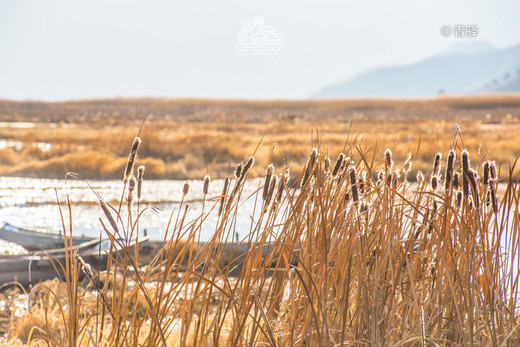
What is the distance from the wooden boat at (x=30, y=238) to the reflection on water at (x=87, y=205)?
683 millimetres

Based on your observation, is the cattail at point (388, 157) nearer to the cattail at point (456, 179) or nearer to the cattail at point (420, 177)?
the cattail at point (420, 177)

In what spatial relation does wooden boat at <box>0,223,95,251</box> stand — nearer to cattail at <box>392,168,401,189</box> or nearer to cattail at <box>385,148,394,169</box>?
cattail at <box>392,168,401,189</box>

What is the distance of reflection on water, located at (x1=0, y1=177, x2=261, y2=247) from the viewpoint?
11.0 meters

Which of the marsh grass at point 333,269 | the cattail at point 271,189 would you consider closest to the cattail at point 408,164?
the marsh grass at point 333,269

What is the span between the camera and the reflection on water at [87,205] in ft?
36.1

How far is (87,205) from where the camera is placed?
13344mm

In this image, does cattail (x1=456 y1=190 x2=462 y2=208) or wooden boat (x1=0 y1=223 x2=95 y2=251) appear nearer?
cattail (x1=456 y1=190 x2=462 y2=208)

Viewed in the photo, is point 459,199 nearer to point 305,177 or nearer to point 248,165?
point 305,177

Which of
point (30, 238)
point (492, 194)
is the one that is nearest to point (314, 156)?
point (492, 194)

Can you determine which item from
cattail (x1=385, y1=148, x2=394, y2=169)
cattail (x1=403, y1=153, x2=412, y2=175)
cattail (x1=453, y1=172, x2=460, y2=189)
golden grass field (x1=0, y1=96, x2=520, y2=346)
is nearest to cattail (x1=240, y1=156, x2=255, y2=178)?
golden grass field (x1=0, y1=96, x2=520, y2=346)

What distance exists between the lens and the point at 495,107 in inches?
2336

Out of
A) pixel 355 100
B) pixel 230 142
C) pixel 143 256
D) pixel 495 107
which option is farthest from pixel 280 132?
pixel 355 100

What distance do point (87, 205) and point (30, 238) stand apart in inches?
178

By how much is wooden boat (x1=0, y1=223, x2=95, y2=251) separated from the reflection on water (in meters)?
0.68
